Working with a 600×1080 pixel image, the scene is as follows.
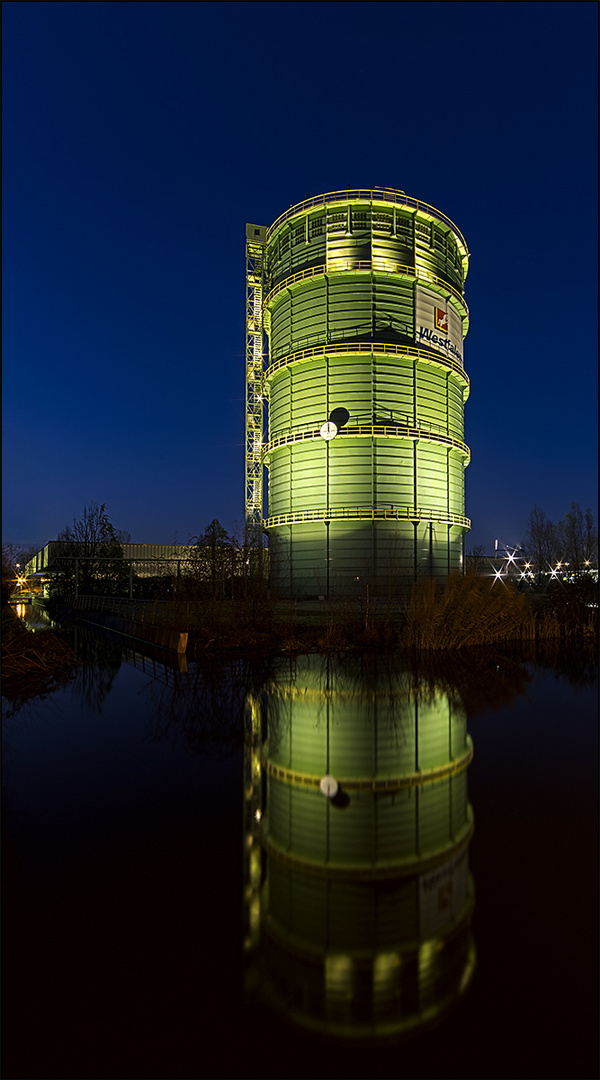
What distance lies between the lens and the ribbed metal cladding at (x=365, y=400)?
31.1 meters

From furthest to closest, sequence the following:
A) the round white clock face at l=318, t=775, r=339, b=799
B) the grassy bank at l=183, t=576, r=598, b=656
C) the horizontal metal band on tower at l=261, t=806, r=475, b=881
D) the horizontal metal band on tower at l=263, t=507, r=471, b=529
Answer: the horizontal metal band on tower at l=263, t=507, r=471, b=529, the grassy bank at l=183, t=576, r=598, b=656, the round white clock face at l=318, t=775, r=339, b=799, the horizontal metal band on tower at l=261, t=806, r=475, b=881

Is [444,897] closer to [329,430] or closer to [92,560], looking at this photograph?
[329,430]

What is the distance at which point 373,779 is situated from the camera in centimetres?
681

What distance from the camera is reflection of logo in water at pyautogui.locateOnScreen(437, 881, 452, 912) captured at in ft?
13.5

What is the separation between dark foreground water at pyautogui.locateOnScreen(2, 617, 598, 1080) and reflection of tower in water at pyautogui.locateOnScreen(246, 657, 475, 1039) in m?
0.02

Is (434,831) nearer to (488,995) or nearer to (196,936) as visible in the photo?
(488,995)

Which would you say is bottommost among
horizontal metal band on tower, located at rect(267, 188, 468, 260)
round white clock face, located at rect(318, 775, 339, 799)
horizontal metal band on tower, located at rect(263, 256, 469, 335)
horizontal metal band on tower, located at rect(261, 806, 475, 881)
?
round white clock face, located at rect(318, 775, 339, 799)

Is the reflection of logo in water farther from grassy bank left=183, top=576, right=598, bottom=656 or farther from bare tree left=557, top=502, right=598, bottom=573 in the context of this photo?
bare tree left=557, top=502, right=598, bottom=573

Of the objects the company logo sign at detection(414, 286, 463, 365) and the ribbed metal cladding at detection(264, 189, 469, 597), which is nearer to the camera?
the ribbed metal cladding at detection(264, 189, 469, 597)

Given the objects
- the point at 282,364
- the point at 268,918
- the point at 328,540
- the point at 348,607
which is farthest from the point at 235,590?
the point at 282,364

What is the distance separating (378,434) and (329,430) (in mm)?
2778

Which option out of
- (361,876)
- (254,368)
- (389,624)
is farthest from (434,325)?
(361,876)

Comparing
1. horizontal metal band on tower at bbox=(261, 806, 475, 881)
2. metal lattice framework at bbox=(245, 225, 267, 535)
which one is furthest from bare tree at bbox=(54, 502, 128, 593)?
horizontal metal band on tower at bbox=(261, 806, 475, 881)

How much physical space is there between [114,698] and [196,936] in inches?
322
